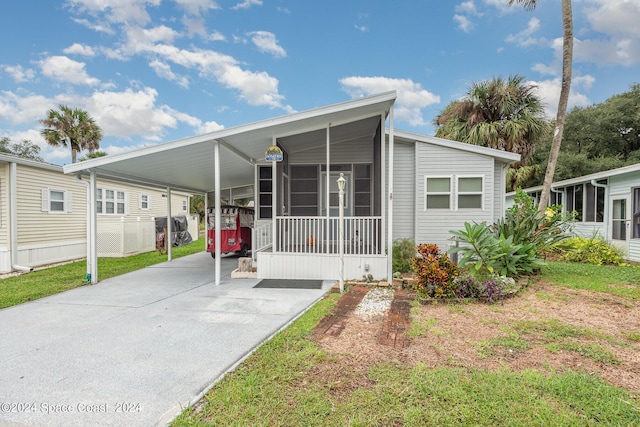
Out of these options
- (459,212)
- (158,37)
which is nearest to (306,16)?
(158,37)

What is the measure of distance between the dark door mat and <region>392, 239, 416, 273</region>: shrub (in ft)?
5.97

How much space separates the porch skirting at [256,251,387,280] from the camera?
6.41 m

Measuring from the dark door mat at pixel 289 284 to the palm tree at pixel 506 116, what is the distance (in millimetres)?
9379

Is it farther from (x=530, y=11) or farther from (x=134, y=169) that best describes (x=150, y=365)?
(x=530, y=11)

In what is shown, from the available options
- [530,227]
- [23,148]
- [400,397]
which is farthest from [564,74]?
[23,148]

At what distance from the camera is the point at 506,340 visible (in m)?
3.36

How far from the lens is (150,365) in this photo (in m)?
2.91

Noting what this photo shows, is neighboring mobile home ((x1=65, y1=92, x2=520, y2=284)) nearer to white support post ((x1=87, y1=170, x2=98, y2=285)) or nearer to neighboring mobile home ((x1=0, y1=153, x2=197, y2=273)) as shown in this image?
white support post ((x1=87, y1=170, x2=98, y2=285))

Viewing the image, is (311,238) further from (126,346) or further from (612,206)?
(612,206)

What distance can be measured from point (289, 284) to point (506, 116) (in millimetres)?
11398

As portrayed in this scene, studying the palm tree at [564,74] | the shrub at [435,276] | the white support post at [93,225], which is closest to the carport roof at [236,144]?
the white support post at [93,225]

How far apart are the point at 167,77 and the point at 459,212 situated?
15932 mm

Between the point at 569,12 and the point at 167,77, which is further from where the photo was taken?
the point at 167,77

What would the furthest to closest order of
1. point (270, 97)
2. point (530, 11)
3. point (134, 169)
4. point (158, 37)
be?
point (270, 97) → point (158, 37) → point (530, 11) → point (134, 169)
